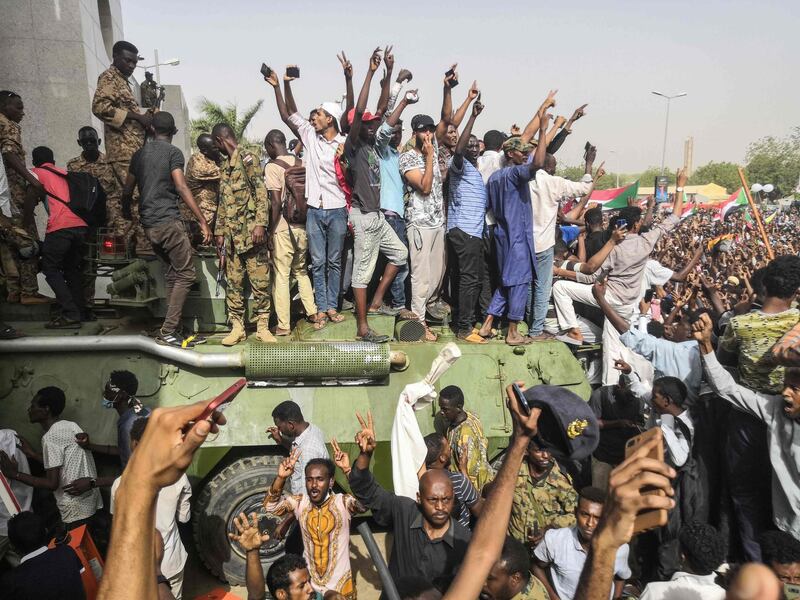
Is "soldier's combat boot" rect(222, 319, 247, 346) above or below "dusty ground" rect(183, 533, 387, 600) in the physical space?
above

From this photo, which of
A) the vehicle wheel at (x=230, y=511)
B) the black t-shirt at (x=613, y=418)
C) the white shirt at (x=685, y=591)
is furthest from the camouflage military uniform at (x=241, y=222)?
the white shirt at (x=685, y=591)

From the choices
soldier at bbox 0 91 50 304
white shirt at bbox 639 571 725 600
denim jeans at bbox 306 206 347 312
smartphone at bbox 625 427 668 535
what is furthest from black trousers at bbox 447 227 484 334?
smartphone at bbox 625 427 668 535

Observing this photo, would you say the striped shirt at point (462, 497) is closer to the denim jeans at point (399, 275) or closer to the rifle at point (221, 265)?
the denim jeans at point (399, 275)

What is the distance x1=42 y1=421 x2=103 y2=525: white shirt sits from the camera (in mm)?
4492

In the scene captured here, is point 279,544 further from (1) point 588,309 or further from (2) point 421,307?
(1) point 588,309

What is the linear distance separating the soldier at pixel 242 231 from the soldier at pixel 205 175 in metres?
1.66

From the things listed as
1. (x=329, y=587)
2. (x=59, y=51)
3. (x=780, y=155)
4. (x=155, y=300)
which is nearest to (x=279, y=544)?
(x=329, y=587)

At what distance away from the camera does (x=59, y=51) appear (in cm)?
1131

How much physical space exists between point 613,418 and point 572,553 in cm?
221

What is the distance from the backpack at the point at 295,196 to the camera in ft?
19.1

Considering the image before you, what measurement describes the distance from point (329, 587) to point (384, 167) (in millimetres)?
3791

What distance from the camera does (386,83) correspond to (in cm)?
566

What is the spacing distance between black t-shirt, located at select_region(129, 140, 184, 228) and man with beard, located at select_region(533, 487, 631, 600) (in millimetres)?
4068

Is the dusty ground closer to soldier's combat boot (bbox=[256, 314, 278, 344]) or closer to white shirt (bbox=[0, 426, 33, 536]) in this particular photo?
white shirt (bbox=[0, 426, 33, 536])
